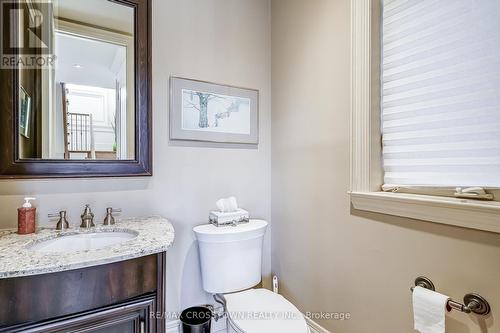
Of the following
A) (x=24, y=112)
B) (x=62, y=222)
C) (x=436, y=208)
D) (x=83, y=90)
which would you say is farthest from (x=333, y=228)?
(x=24, y=112)

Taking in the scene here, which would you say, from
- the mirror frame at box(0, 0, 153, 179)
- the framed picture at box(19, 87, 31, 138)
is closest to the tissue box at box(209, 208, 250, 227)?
the mirror frame at box(0, 0, 153, 179)

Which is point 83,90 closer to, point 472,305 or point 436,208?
point 436,208

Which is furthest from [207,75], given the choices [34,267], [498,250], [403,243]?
[498,250]

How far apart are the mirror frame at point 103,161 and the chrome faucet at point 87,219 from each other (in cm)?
18

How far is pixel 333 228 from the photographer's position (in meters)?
1.49

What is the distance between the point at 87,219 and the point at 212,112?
94cm

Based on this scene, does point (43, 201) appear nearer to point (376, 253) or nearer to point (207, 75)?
point (207, 75)

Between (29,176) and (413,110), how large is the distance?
1.79 meters

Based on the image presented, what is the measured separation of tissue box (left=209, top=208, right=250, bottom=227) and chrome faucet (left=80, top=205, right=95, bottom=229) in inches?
25.5

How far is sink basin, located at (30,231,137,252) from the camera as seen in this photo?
1.15 meters

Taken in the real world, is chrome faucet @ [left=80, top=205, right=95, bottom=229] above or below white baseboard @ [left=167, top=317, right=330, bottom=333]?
above

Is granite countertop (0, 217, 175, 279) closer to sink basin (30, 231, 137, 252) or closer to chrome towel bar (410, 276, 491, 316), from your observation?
sink basin (30, 231, 137, 252)

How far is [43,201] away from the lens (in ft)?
4.19

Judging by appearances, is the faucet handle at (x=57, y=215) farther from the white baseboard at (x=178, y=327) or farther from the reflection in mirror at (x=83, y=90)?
the white baseboard at (x=178, y=327)
